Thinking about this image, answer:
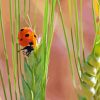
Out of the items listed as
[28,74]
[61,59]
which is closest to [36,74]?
[28,74]

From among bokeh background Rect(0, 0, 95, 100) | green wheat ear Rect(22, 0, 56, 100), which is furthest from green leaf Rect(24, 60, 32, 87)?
bokeh background Rect(0, 0, 95, 100)

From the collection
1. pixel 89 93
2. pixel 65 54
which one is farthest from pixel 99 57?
pixel 65 54

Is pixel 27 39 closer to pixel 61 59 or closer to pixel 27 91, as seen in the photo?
pixel 27 91

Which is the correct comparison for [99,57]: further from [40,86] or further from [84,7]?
[84,7]

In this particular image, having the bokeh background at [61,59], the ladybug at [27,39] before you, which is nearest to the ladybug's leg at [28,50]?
the ladybug at [27,39]

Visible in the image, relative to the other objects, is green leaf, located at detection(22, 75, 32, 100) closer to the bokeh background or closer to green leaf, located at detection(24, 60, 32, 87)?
green leaf, located at detection(24, 60, 32, 87)

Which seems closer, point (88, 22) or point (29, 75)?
point (29, 75)

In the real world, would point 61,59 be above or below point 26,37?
below

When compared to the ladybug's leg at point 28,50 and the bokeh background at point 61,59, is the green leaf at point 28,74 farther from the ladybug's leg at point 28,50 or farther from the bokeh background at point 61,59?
the bokeh background at point 61,59
